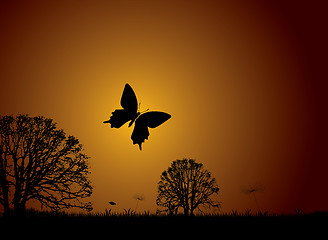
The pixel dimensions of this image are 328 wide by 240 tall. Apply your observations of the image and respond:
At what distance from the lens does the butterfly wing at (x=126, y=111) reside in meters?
2.36

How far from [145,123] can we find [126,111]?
220 millimetres

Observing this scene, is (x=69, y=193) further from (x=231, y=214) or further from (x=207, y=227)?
(x=207, y=227)

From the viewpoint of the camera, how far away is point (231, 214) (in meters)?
9.13

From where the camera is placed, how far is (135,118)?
2439mm

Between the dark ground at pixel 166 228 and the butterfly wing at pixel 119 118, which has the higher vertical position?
the butterfly wing at pixel 119 118

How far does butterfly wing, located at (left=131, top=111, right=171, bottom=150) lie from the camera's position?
94.7 inches

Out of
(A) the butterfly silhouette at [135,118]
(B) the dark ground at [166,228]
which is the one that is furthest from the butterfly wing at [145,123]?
(B) the dark ground at [166,228]

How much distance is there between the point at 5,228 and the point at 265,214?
776 centimetres

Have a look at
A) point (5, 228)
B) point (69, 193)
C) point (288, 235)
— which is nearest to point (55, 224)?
point (5, 228)

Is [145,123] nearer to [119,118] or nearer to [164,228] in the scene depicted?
[119,118]

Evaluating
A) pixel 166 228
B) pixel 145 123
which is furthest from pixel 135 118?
pixel 166 228

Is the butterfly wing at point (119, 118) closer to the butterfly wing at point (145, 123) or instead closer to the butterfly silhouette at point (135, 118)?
the butterfly silhouette at point (135, 118)

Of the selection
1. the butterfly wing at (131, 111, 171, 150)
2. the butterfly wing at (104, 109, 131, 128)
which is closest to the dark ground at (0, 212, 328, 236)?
the butterfly wing at (131, 111, 171, 150)

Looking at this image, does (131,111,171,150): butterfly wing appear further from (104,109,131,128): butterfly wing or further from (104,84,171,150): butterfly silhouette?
(104,109,131,128): butterfly wing
